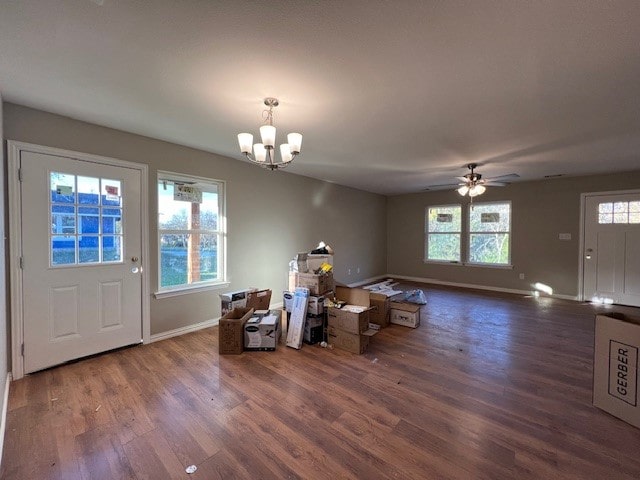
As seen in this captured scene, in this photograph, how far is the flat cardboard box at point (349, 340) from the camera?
113 inches

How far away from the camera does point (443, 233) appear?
662 cm

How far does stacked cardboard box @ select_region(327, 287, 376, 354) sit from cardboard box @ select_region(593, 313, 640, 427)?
174cm

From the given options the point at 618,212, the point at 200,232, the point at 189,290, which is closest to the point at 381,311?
the point at 189,290

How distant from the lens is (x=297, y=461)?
1533 millimetres

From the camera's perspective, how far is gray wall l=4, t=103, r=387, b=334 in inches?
102

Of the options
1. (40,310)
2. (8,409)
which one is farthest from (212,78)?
(8,409)

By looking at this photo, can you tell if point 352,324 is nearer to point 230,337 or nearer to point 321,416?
point 321,416

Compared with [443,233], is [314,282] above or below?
below

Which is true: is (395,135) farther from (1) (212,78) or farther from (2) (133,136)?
(2) (133,136)

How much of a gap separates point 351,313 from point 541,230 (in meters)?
4.93

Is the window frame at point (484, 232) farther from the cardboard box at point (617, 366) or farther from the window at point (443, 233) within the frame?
the cardboard box at point (617, 366)

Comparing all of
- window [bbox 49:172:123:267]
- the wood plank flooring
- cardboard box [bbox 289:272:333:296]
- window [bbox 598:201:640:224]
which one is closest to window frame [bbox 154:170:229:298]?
window [bbox 49:172:123:267]

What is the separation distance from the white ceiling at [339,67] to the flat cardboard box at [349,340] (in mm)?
2165

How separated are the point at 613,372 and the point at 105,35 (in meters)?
3.84
